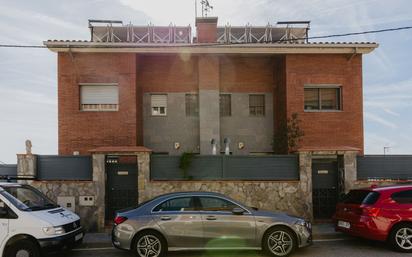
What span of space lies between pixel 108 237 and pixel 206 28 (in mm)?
10755

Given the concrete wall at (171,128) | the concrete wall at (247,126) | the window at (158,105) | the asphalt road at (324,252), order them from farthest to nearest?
the concrete wall at (247,126)
the window at (158,105)
the concrete wall at (171,128)
the asphalt road at (324,252)

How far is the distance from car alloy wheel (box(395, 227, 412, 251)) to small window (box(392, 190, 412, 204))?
646 millimetres

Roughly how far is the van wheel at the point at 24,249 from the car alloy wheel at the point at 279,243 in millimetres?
5080

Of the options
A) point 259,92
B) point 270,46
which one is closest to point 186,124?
point 259,92

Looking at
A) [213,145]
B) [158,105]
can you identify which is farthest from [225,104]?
[158,105]

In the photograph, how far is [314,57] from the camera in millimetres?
17766

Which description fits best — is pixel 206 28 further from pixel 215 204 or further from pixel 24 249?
pixel 24 249

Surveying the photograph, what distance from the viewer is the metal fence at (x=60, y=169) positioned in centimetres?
1325

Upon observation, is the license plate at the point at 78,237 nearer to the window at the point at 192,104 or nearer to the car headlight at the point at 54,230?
the car headlight at the point at 54,230

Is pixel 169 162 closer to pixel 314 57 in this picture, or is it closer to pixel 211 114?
pixel 211 114

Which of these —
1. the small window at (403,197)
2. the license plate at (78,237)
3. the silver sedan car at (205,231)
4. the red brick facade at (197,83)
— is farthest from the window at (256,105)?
the license plate at (78,237)

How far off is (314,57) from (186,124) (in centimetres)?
644

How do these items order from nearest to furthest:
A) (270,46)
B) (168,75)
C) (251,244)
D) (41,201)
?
(251,244)
(41,201)
(270,46)
(168,75)

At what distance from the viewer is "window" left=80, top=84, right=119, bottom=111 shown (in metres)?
17.1
